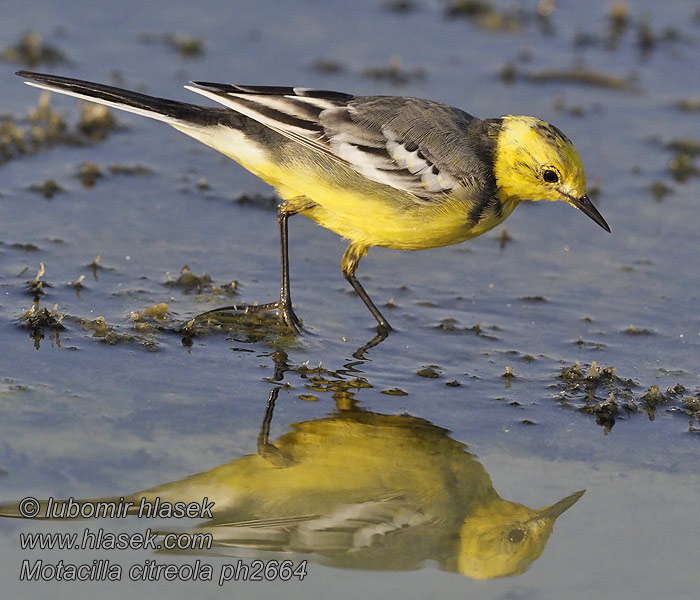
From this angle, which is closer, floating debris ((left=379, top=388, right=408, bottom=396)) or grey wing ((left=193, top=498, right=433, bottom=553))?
grey wing ((left=193, top=498, right=433, bottom=553))

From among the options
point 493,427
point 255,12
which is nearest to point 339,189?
point 493,427

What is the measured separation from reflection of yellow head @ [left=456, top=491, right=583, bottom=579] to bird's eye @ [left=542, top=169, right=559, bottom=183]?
2.60 m

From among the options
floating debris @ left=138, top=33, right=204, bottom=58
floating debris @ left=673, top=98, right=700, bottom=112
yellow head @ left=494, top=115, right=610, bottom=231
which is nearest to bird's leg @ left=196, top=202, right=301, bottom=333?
yellow head @ left=494, top=115, right=610, bottom=231

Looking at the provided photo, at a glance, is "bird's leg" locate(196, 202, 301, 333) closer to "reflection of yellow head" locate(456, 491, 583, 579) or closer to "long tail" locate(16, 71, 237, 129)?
"long tail" locate(16, 71, 237, 129)

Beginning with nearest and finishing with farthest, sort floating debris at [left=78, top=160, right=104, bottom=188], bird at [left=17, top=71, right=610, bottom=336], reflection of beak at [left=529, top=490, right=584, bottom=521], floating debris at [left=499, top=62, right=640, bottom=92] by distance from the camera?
reflection of beak at [left=529, top=490, right=584, bottom=521]
bird at [left=17, top=71, right=610, bottom=336]
floating debris at [left=78, top=160, right=104, bottom=188]
floating debris at [left=499, top=62, right=640, bottom=92]

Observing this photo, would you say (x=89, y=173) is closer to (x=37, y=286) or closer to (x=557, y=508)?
(x=37, y=286)

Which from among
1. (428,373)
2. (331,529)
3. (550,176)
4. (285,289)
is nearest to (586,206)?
(550,176)

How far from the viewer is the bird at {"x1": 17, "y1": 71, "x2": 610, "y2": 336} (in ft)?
25.3

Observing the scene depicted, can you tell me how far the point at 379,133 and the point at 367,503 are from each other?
118 inches

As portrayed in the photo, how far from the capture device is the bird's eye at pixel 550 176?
25.7ft

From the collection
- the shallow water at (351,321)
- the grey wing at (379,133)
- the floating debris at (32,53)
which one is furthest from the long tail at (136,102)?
the floating debris at (32,53)

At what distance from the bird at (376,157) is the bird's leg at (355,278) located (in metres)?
0.02

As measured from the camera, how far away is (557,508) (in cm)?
586

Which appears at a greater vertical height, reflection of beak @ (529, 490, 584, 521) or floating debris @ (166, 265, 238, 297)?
floating debris @ (166, 265, 238, 297)
